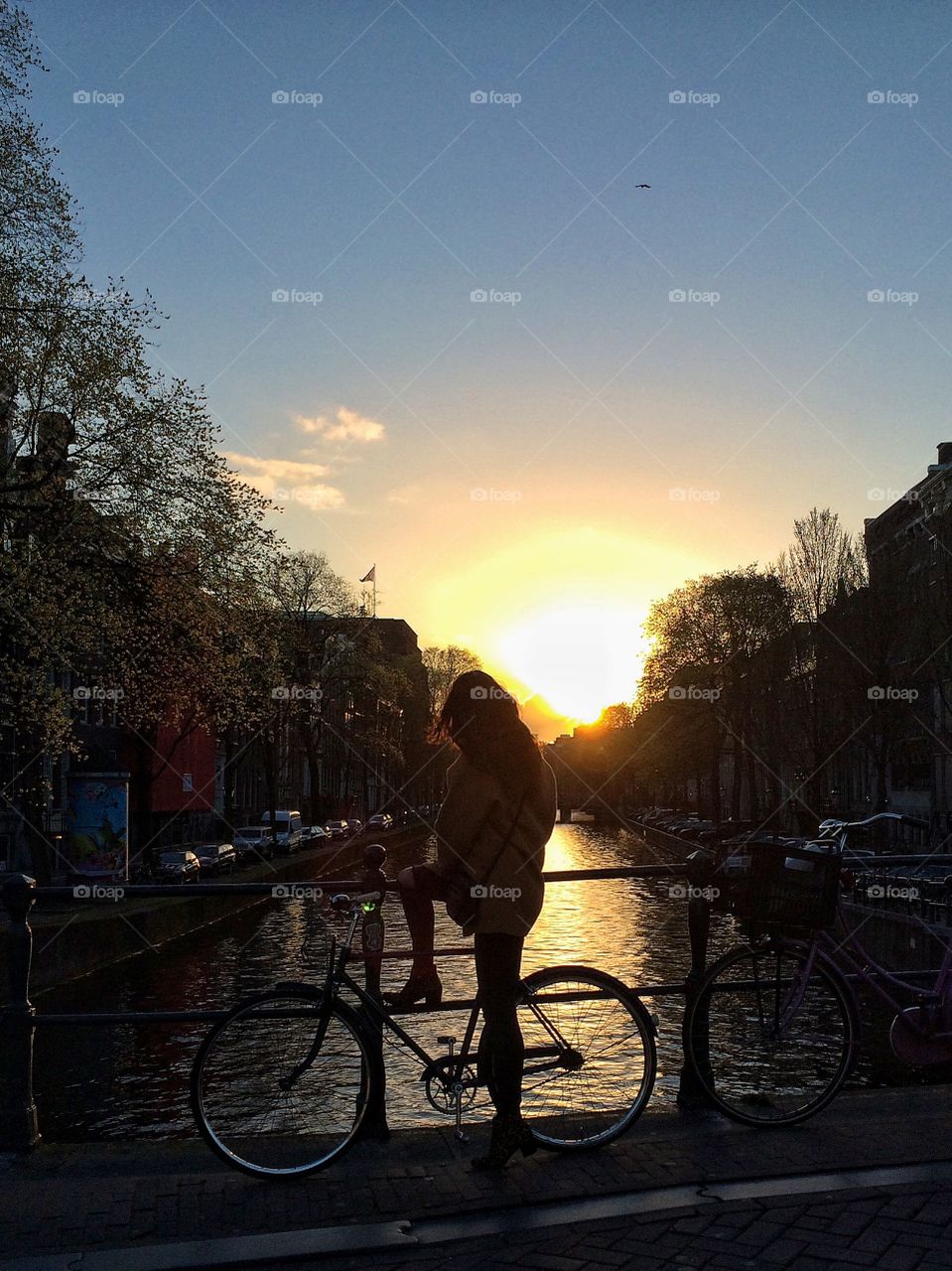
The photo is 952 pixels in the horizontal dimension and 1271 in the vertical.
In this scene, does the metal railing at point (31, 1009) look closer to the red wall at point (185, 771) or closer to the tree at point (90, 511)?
the tree at point (90, 511)

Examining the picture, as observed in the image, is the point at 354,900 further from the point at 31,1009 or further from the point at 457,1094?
the point at 31,1009

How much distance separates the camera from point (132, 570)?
25203 millimetres

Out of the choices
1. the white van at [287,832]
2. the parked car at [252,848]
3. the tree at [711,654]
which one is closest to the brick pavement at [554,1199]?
the parked car at [252,848]

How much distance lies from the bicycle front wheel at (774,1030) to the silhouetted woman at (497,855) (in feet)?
3.61

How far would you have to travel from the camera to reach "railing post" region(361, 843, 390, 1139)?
5.64m

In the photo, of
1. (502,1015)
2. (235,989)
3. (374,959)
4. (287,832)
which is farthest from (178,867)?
(502,1015)

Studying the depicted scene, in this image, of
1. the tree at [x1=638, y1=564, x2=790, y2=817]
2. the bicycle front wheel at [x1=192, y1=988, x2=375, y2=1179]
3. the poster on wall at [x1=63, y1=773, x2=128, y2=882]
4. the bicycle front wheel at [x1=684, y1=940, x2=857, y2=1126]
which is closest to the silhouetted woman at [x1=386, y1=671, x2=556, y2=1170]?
the bicycle front wheel at [x1=192, y1=988, x2=375, y2=1179]

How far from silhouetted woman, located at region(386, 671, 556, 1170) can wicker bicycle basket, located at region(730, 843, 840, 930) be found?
114cm

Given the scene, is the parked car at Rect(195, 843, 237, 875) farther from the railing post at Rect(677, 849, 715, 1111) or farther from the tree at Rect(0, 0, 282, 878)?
the railing post at Rect(677, 849, 715, 1111)

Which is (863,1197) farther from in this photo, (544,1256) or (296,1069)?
(296,1069)

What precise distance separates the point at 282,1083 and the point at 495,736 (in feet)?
5.52

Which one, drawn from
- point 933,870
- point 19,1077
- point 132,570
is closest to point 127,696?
point 132,570

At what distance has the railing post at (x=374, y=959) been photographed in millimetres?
5637

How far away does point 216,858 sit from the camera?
51000 mm
